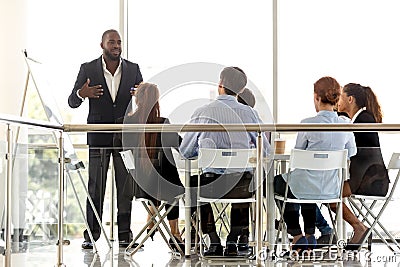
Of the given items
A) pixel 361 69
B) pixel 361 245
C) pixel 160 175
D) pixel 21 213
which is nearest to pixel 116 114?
pixel 160 175

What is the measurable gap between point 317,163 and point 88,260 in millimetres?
1580

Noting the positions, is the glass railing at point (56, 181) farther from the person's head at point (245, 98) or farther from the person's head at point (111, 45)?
the person's head at point (111, 45)

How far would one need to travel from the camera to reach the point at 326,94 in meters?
5.45

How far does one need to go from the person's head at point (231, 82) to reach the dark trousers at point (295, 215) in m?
0.68

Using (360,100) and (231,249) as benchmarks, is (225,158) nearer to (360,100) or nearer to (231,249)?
(231,249)

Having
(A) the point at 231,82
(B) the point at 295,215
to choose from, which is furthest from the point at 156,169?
(B) the point at 295,215

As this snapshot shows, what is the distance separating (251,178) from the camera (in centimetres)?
509

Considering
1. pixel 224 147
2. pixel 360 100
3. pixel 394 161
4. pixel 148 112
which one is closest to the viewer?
pixel 224 147

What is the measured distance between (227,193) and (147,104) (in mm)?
821

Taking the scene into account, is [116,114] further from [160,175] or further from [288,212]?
[288,212]

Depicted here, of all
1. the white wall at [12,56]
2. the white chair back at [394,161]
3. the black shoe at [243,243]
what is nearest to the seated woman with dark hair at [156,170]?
the black shoe at [243,243]

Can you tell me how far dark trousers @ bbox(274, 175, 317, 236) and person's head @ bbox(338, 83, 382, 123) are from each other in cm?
91

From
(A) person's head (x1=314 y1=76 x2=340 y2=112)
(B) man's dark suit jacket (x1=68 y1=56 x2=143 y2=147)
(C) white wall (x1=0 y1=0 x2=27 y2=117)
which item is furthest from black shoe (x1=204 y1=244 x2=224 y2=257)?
(C) white wall (x1=0 y1=0 x2=27 y2=117)

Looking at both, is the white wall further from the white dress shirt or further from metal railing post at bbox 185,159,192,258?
metal railing post at bbox 185,159,192,258
